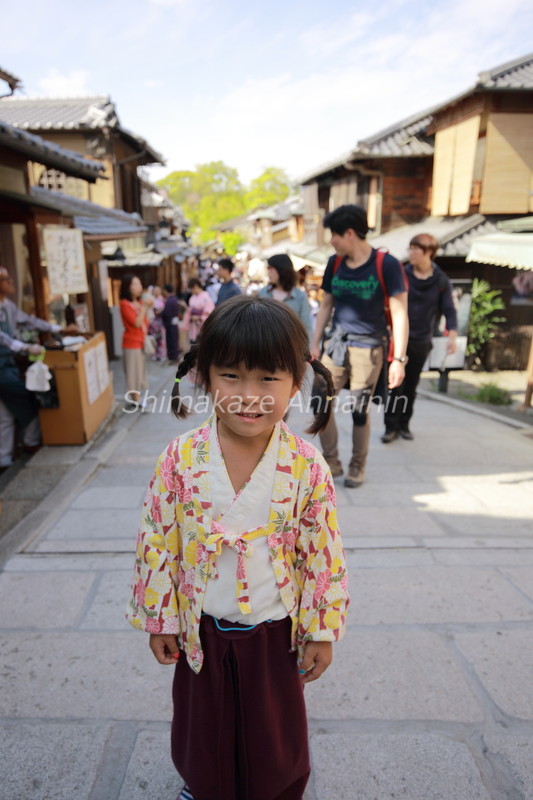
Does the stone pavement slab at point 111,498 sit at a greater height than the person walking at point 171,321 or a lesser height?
lesser

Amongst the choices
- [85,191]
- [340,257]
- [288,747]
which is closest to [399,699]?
[288,747]

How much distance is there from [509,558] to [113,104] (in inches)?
611

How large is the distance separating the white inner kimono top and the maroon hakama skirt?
55 millimetres

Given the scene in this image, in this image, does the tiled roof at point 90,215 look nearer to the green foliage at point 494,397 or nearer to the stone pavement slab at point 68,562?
the stone pavement slab at point 68,562

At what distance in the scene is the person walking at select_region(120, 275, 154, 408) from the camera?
6367mm

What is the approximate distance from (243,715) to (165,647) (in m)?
0.28

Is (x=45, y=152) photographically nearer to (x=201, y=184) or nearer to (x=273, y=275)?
(x=273, y=275)

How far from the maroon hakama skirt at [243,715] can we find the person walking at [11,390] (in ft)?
12.9

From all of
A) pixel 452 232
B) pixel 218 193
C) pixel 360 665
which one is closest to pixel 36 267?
pixel 360 665

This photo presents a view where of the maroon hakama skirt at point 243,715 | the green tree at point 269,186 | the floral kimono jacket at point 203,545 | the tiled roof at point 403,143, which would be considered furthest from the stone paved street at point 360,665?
the green tree at point 269,186

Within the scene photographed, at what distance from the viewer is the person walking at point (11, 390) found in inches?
183

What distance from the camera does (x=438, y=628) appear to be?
2.40 m

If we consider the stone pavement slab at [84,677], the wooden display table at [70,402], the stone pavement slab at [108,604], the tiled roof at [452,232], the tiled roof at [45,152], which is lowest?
the stone pavement slab at [108,604]

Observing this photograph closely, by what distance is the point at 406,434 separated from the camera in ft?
17.7
